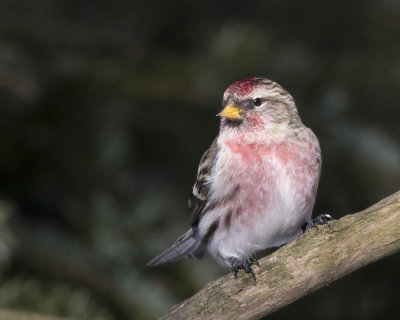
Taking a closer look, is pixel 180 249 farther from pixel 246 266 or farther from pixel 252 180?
pixel 246 266

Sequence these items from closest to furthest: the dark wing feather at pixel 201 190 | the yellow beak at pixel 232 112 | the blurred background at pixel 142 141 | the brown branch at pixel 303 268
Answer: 1. the brown branch at pixel 303 268
2. the blurred background at pixel 142 141
3. the yellow beak at pixel 232 112
4. the dark wing feather at pixel 201 190

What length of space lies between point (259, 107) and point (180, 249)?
0.49 meters

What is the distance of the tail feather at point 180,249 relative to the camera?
2109 millimetres

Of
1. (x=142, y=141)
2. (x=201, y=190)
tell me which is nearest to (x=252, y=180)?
(x=201, y=190)

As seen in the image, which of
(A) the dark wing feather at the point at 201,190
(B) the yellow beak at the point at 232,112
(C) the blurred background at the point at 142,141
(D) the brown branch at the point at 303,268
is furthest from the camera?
(A) the dark wing feather at the point at 201,190

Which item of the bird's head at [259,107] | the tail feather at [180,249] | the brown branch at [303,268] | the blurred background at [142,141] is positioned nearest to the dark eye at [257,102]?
the bird's head at [259,107]

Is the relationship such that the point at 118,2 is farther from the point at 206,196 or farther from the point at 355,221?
the point at 355,221

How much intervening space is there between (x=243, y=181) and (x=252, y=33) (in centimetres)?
43

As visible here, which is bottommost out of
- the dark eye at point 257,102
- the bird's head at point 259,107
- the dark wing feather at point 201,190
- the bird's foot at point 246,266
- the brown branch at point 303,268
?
the brown branch at point 303,268

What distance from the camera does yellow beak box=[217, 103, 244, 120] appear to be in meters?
2.05

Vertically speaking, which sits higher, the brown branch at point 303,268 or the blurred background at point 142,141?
the blurred background at point 142,141

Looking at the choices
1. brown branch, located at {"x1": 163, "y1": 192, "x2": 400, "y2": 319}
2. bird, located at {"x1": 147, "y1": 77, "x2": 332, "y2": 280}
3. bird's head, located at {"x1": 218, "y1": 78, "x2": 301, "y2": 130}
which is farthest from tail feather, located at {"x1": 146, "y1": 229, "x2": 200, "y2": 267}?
brown branch, located at {"x1": 163, "y1": 192, "x2": 400, "y2": 319}

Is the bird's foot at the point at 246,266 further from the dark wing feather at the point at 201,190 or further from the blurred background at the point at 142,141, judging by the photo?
the dark wing feather at the point at 201,190

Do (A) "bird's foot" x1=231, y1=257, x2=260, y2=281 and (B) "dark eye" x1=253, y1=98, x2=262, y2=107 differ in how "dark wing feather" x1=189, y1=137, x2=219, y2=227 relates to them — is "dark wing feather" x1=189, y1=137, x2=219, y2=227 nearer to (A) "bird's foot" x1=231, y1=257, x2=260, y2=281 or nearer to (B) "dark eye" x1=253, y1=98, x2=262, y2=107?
(B) "dark eye" x1=253, y1=98, x2=262, y2=107
